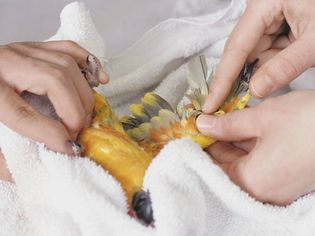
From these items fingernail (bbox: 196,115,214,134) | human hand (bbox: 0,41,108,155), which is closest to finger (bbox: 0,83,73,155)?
human hand (bbox: 0,41,108,155)

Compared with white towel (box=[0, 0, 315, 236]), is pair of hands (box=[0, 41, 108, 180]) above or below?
above

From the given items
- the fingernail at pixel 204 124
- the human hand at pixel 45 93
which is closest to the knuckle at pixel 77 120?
the human hand at pixel 45 93

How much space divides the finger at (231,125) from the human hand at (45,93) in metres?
0.12

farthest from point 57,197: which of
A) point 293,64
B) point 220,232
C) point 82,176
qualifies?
point 293,64

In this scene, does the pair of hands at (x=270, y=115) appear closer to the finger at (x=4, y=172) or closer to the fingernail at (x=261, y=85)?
the fingernail at (x=261, y=85)

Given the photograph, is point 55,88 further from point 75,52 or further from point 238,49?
point 238,49

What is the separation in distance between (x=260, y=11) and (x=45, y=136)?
298mm

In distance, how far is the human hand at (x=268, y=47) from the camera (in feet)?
1.74

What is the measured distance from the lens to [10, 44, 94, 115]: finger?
53 cm

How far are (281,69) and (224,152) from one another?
106 millimetres

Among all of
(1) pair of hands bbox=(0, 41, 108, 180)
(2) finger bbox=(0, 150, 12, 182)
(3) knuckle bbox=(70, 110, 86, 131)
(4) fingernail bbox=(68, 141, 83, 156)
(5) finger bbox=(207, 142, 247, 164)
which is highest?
(1) pair of hands bbox=(0, 41, 108, 180)

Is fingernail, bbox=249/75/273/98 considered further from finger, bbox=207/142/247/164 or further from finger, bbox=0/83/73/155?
finger, bbox=0/83/73/155

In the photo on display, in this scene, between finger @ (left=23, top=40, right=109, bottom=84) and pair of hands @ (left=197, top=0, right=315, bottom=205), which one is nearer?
pair of hands @ (left=197, top=0, right=315, bottom=205)

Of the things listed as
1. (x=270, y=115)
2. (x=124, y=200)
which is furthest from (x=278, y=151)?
(x=124, y=200)
